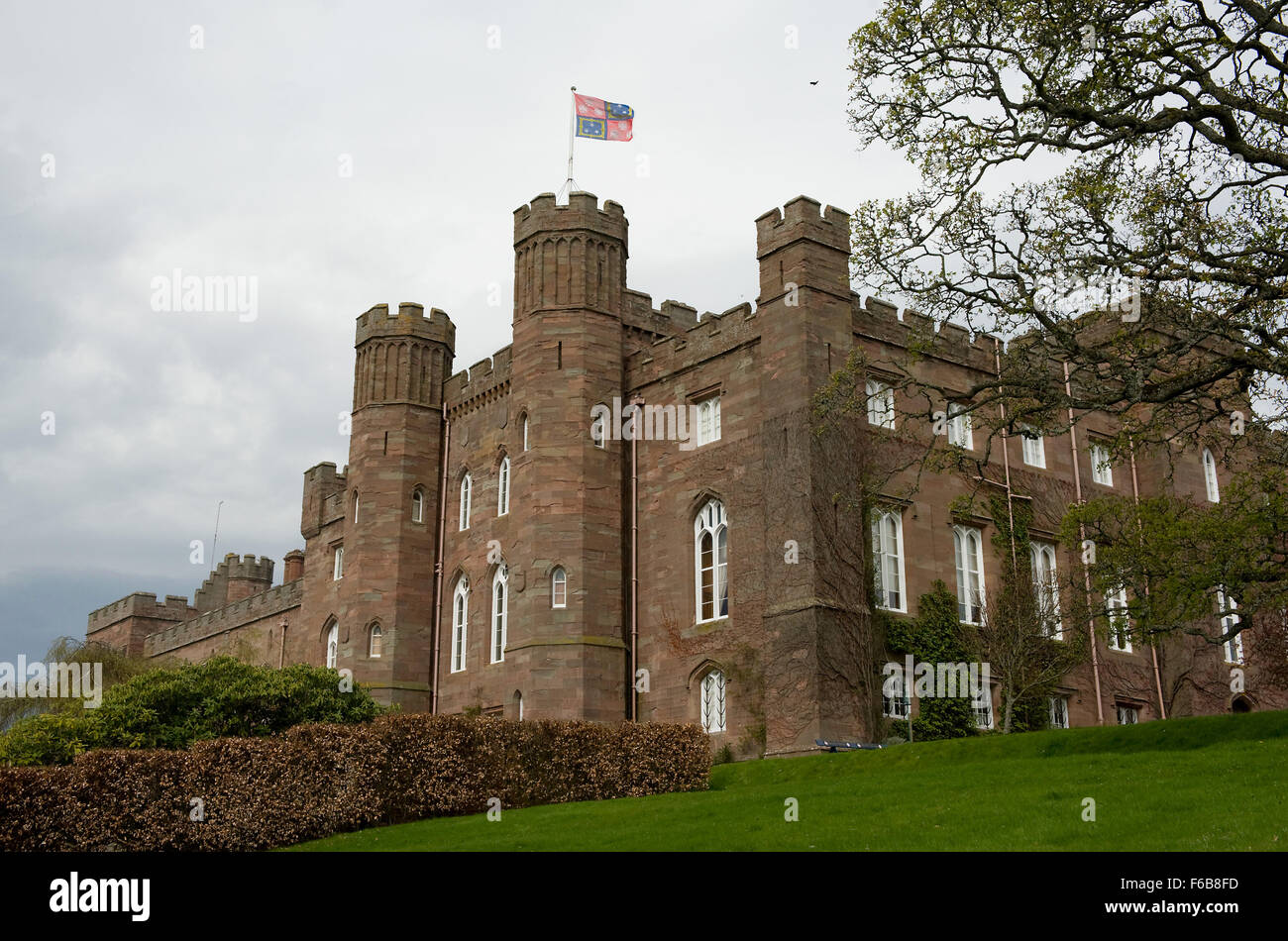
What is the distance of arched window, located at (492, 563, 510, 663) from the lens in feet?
110

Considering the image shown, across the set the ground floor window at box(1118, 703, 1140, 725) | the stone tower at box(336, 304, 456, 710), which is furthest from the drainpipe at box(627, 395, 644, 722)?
the ground floor window at box(1118, 703, 1140, 725)

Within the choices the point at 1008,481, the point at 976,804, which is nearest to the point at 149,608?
the point at 1008,481

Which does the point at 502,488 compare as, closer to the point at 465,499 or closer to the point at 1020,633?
the point at 465,499

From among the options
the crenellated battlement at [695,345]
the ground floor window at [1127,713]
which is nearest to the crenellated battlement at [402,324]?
the crenellated battlement at [695,345]

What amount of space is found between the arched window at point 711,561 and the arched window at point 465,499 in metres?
9.04

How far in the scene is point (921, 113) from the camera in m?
18.4

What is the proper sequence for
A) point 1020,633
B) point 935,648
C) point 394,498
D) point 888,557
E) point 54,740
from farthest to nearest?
point 394,498 → point 888,557 → point 935,648 → point 1020,633 → point 54,740

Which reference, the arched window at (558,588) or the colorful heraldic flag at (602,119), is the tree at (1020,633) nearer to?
the arched window at (558,588)

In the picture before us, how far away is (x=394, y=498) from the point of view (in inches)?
1452

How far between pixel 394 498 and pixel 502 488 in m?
4.10

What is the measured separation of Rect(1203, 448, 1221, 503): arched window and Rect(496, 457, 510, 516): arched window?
803 inches
